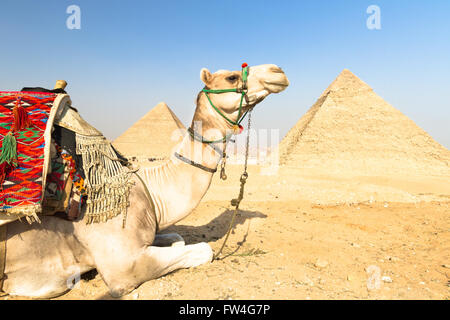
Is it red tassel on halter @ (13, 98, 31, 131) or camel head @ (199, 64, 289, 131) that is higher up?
camel head @ (199, 64, 289, 131)

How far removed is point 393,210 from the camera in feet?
23.3

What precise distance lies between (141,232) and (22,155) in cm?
106

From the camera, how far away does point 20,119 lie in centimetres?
208

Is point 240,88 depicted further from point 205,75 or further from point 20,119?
point 20,119

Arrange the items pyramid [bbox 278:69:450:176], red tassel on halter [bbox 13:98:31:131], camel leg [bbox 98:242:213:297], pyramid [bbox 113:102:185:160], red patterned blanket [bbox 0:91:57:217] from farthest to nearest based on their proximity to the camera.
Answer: pyramid [bbox 113:102:185:160] < pyramid [bbox 278:69:450:176] < camel leg [bbox 98:242:213:297] < red tassel on halter [bbox 13:98:31:131] < red patterned blanket [bbox 0:91:57:217]

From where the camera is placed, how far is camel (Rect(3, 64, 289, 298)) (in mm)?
2146

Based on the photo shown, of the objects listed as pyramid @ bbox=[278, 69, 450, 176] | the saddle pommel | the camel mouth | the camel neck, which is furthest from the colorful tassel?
pyramid @ bbox=[278, 69, 450, 176]

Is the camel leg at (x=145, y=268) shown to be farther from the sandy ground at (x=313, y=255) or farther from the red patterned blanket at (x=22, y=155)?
the red patterned blanket at (x=22, y=155)

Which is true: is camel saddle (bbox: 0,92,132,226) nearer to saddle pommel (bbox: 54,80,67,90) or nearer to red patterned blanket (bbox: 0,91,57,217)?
red patterned blanket (bbox: 0,91,57,217)

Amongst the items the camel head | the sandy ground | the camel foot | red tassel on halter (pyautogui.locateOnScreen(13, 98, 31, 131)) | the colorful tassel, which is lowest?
the sandy ground

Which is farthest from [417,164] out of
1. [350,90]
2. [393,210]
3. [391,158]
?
[393,210]

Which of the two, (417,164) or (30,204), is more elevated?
(30,204)

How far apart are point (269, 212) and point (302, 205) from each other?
1.60 m
